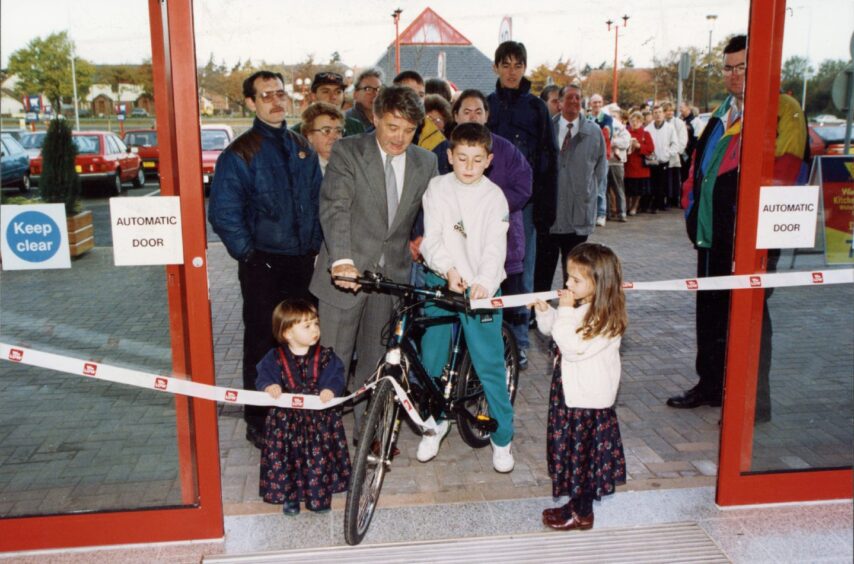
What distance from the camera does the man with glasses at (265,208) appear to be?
4172 mm

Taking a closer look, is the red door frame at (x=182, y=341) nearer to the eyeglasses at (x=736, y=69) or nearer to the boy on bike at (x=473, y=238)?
the boy on bike at (x=473, y=238)

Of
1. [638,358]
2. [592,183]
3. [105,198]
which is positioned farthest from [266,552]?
[592,183]

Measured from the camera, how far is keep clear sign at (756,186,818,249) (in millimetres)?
3523

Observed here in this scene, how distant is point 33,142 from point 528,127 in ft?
11.8

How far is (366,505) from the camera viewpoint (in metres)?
3.57

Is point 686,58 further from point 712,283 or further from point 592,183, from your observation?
point 712,283

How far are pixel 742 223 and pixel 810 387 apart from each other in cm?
115

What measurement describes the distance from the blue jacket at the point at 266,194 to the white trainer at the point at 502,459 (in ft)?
4.94

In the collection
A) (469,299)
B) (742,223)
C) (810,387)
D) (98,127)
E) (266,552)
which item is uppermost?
(98,127)

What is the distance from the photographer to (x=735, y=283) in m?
3.58

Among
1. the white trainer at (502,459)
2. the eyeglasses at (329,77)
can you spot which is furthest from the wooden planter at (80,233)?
the eyeglasses at (329,77)

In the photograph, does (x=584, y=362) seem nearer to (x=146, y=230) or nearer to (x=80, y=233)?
(x=146, y=230)

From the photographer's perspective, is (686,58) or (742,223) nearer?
(742,223)

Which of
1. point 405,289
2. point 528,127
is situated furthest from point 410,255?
point 528,127
